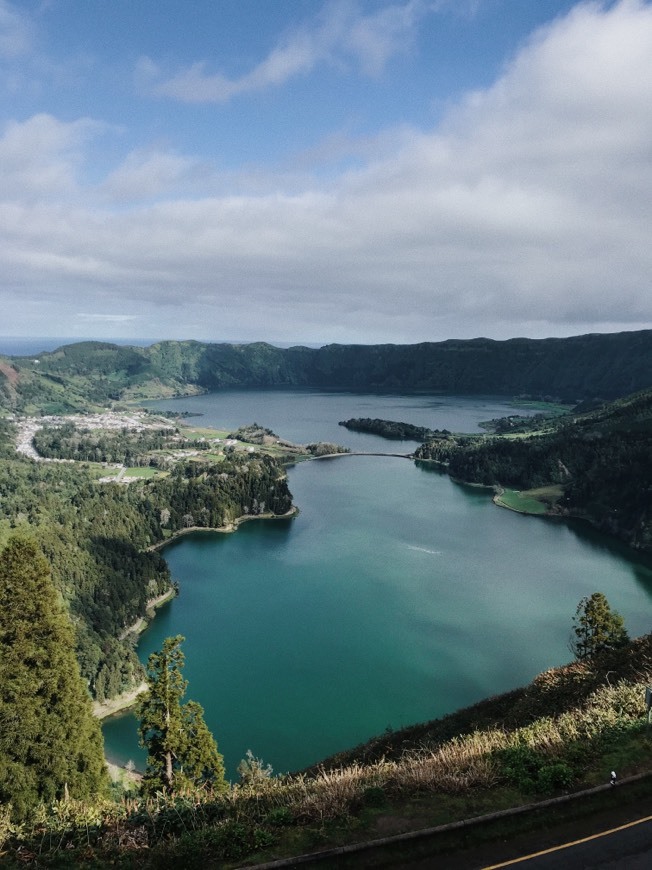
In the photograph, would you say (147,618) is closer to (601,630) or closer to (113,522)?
(113,522)

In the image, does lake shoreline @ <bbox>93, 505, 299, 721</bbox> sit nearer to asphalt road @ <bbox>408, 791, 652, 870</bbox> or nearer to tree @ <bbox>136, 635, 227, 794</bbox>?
tree @ <bbox>136, 635, 227, 794</bbox>

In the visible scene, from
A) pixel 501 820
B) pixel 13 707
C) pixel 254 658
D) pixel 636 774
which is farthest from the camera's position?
pixel 254 658

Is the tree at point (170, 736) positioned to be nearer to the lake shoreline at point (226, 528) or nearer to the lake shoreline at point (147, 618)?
the lake shoreline at point (147, 618)

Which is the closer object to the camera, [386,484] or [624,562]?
[624,562]

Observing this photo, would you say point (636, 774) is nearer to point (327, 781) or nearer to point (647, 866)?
point (647, 866)

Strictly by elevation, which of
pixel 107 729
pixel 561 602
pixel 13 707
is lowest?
pixel 107 729

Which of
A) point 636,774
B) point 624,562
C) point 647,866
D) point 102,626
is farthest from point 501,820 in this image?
point 624,562

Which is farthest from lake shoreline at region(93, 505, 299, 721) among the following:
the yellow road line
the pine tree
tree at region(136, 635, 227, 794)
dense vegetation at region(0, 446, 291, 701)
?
the yellow road line
